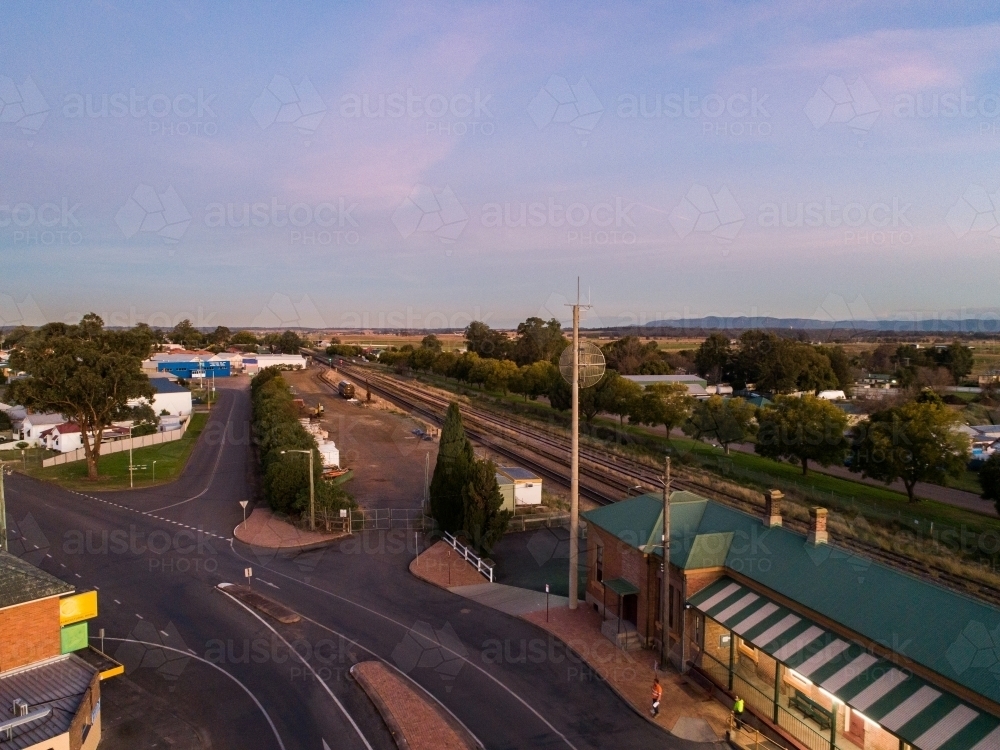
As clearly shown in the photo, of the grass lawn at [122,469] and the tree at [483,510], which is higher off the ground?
the tree at [483,510]

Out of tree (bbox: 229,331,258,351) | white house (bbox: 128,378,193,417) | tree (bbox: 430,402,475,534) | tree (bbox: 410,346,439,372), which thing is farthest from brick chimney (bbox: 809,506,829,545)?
tree (bbox: 229,331,258,351)

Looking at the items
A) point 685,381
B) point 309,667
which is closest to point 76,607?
point 309,667

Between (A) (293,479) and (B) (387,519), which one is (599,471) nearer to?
(B) (387,519)

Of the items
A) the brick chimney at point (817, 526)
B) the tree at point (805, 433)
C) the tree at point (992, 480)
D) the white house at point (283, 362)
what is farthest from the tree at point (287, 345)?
the brick chimney at point (817, 526)

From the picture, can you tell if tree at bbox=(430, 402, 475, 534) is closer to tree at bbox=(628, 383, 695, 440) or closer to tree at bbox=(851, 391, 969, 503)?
tree at bbox=(851, 391, 969, 503)

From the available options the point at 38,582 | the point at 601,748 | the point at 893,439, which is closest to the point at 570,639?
the point at 601,748

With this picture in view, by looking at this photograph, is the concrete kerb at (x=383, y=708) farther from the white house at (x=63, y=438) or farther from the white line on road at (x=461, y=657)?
the white house at (x=63, y=438)

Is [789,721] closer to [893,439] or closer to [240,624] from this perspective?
[240,624]
